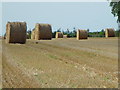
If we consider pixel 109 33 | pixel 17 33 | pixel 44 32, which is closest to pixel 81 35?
pixel 109 33

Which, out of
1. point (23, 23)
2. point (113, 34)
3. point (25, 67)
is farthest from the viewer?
point (113, 34)

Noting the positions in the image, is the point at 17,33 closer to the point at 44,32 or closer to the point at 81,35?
the point at 44,32

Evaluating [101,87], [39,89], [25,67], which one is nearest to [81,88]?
[101,87]

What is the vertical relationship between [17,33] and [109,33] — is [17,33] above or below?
below

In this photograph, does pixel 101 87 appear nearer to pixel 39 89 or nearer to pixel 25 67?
pixel 39 89

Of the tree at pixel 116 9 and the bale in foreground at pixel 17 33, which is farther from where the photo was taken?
the tree at pixel 116 9

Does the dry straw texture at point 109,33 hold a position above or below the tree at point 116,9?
below

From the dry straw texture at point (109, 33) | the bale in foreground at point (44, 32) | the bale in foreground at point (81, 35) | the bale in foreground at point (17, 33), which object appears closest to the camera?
the bale in foreground at point (17, 33)

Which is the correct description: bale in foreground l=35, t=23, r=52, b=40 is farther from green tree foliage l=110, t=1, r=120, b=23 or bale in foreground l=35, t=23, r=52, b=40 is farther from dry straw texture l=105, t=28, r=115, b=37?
A: dry straw texture l=105, t=28, r=115, b=37

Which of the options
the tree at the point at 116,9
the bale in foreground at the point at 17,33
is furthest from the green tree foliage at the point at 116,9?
the bale in foreground at the point at 17,33

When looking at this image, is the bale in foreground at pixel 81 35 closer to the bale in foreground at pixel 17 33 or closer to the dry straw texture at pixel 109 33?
the dry straw texture at pixel 109 33

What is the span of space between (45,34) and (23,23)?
7.63 meters

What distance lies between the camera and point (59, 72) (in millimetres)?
7480

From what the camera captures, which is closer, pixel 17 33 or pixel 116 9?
pixel 17 33
